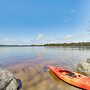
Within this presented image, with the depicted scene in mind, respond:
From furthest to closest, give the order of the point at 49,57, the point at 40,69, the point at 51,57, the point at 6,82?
the point at 49,57 < the point at 51,57 < the point at 40,69 < the point at 6,82

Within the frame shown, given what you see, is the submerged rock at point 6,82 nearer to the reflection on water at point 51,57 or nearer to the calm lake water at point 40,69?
the calm lake water at point 40,69

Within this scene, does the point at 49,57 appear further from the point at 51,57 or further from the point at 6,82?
the point at 6,82

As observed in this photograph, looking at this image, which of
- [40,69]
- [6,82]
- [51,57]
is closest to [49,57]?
[51,57]


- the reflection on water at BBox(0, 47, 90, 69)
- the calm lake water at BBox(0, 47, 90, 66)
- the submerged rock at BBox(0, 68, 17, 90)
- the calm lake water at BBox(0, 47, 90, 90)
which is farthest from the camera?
the calm lake water at BBox(0, 47, 90, 66)

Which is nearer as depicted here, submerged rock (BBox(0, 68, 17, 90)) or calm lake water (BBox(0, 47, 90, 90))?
submerged rock (BBox(0, 68, 17, 90))

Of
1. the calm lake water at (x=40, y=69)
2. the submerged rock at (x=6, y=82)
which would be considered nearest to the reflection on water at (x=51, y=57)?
the calm lake water at (x=40, y=69)

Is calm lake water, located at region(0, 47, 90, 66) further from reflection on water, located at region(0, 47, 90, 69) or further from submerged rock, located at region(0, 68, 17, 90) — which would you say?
submerged rock, located at region(0, 68, 17, 90)

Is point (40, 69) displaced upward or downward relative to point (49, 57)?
downward

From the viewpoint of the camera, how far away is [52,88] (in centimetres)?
1158

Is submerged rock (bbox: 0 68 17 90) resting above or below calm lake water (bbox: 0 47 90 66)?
above

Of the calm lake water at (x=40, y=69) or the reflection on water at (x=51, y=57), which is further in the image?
the reflection on water at (x=51, y=57)

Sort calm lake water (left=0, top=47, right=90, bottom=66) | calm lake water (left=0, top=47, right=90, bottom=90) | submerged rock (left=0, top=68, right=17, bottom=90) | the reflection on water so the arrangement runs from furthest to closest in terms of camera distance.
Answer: calm lake water (left=0, top=47, right=90, bottom=66), the reflection on water, calm lake water (left=0, top=47, right=90, bottom=90), submerged rock (left=0, top=68, right=17, bottom=90)

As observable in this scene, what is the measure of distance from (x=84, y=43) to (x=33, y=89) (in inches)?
5633

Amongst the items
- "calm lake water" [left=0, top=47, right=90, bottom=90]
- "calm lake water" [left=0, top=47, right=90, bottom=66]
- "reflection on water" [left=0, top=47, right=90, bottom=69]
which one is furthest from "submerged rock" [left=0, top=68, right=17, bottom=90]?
"calm lake water" [left=0, top=47, right=90, bottom=66]
